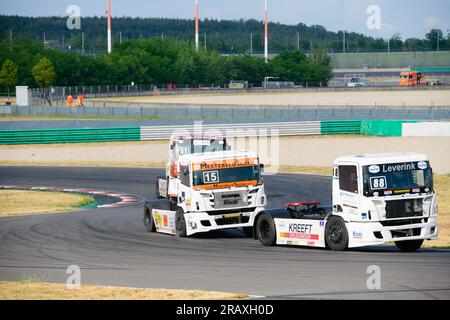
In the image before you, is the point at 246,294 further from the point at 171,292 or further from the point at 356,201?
the point at 356,201

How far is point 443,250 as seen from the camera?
20.8 metres

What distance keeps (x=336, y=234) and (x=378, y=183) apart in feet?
5.04

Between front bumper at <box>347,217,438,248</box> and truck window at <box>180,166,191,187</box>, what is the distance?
213 inches

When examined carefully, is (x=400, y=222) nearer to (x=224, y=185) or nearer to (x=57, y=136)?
(x=224, y=185)

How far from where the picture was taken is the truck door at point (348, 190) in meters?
19.6

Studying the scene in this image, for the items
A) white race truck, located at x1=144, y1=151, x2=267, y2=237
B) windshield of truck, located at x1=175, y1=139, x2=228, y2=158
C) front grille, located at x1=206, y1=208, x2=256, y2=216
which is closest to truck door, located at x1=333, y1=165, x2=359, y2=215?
white race truck, located at x1=144, y1=151, x2=267, y2=237

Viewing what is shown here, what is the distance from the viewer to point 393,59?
19112 centimetres

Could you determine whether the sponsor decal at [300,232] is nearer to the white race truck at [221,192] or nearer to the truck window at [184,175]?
the white race truck at [221,192]

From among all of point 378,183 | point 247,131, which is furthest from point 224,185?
point 247,131

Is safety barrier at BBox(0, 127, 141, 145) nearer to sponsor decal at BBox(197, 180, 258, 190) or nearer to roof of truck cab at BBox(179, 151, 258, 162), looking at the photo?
roof of truck cab at BBox(179, 151, 258, 162)

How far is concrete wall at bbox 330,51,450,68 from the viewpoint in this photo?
185625mm

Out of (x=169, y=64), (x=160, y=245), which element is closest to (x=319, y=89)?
(x=169, y=64)

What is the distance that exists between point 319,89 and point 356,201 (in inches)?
4474

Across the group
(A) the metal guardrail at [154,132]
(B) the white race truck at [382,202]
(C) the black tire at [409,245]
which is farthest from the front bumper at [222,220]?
(A) the metal guardrail at [154,132]
